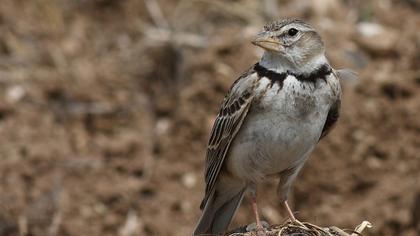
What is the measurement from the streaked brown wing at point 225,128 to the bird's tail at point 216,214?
75 millimetres

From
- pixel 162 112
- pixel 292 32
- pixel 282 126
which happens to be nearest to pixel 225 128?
pixel 282 126

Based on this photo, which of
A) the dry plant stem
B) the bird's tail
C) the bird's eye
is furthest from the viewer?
the bird's tail

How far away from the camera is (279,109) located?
6.02 metres

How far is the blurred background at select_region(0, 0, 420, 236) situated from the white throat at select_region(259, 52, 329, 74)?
3.09 m

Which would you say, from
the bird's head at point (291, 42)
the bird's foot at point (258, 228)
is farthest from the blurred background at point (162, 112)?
the bird's foot at point (258, 228)

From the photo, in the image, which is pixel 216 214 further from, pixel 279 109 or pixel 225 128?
pixel 279 109

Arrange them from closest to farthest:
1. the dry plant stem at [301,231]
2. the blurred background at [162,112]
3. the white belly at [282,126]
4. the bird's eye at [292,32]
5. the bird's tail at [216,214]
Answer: the dry plant stem at [301,231] < the white belly at [282,126] < the bird's eye at [292,32] < the bird's tail at [216,214] < the blurred background at [162,112]

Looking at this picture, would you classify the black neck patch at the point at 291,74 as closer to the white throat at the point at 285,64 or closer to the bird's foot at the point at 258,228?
the white throat at the point at 285,64

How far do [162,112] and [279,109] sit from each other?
4758 mm

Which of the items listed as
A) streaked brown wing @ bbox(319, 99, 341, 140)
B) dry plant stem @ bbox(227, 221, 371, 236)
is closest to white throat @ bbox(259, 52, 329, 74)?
streaked brown wing @ bbox(319, 99, 341, 140)

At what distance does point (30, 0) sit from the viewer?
38.7 ft

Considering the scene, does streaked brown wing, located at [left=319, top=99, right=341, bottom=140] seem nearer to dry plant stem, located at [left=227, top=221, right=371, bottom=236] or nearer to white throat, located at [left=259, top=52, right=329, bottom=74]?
white throat, located at [left=259, top=52, right=329, bottom=74]

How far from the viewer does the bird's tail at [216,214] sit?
6742 mm

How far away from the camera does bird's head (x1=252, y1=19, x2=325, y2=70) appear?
6.12 m
